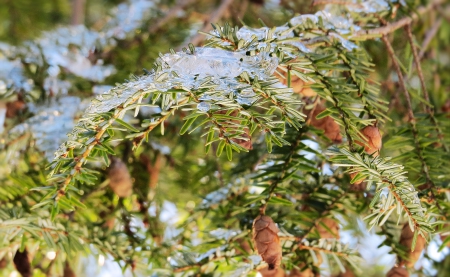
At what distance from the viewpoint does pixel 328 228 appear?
67cm

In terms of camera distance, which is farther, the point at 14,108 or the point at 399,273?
the point at 14,108

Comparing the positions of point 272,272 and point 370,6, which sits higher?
point 370,6

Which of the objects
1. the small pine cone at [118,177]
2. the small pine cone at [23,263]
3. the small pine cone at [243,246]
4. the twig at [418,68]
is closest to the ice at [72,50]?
the small pine cone at [118,177]

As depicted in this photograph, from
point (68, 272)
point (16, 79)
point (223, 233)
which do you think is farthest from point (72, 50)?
point (223, 233)

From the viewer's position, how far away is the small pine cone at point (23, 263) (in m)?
0.69

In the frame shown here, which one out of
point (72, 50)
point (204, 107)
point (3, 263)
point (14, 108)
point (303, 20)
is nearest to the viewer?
point (204, 107)

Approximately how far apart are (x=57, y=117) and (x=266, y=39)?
42 centimetres

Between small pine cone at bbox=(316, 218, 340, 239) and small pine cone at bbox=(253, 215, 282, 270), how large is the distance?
5.2 inches

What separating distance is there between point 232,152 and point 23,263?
11.7 inches

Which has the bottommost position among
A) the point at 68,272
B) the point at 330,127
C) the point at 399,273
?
the point at 68,272

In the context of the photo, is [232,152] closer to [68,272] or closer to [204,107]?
[204,107]

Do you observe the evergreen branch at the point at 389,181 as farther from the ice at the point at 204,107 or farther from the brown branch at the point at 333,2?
the brown branch at the point at 333,2

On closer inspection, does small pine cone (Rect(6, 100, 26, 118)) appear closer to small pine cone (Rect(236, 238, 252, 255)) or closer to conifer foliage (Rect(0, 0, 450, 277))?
conifer foliage (Rect(0, 0, 450, 277))

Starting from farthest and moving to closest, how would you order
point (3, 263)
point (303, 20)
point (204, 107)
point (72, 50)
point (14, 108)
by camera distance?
point (72, 50) < point (14, 108) < point (3, 263) < point (303, 20) < point (204, 107)
